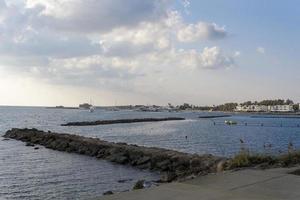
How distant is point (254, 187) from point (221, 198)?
1.22m

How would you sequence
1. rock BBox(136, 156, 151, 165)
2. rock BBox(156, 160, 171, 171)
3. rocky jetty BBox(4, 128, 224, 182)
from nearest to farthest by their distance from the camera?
1. rocky jetty BBox(4, 128, 224, 182)
2. rock BBox(156, 160, 171, 171)
3. rock BBox(136, 156, 151, 165)

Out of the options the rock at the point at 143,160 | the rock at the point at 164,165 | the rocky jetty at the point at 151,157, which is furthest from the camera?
the rock at the point at 143,160

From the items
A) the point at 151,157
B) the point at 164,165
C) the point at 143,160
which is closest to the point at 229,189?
the point at 164,165

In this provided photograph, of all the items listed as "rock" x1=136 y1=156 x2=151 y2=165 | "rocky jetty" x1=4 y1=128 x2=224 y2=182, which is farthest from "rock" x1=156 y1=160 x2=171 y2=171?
"rock" x1=136 y1=156 x2=151 y2=165

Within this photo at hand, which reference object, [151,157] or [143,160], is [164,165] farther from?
[151,157]

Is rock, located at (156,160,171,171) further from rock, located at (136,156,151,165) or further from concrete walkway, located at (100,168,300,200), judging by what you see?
concrete walkway, located at (100,168,300,200)

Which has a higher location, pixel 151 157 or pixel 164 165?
pixel 151 157

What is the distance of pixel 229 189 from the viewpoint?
773 centimetres

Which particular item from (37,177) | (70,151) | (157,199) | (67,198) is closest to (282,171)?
(157,199)

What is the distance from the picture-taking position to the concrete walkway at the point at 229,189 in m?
7.14

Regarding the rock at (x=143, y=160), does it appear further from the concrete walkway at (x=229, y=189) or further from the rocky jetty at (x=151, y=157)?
the concrete walkway at (x=229, y=189)

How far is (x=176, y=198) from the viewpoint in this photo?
23.1ft

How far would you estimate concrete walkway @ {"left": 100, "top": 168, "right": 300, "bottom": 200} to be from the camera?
714cm

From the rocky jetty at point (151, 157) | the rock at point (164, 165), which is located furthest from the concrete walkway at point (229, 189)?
the rock at point (164, 165)
